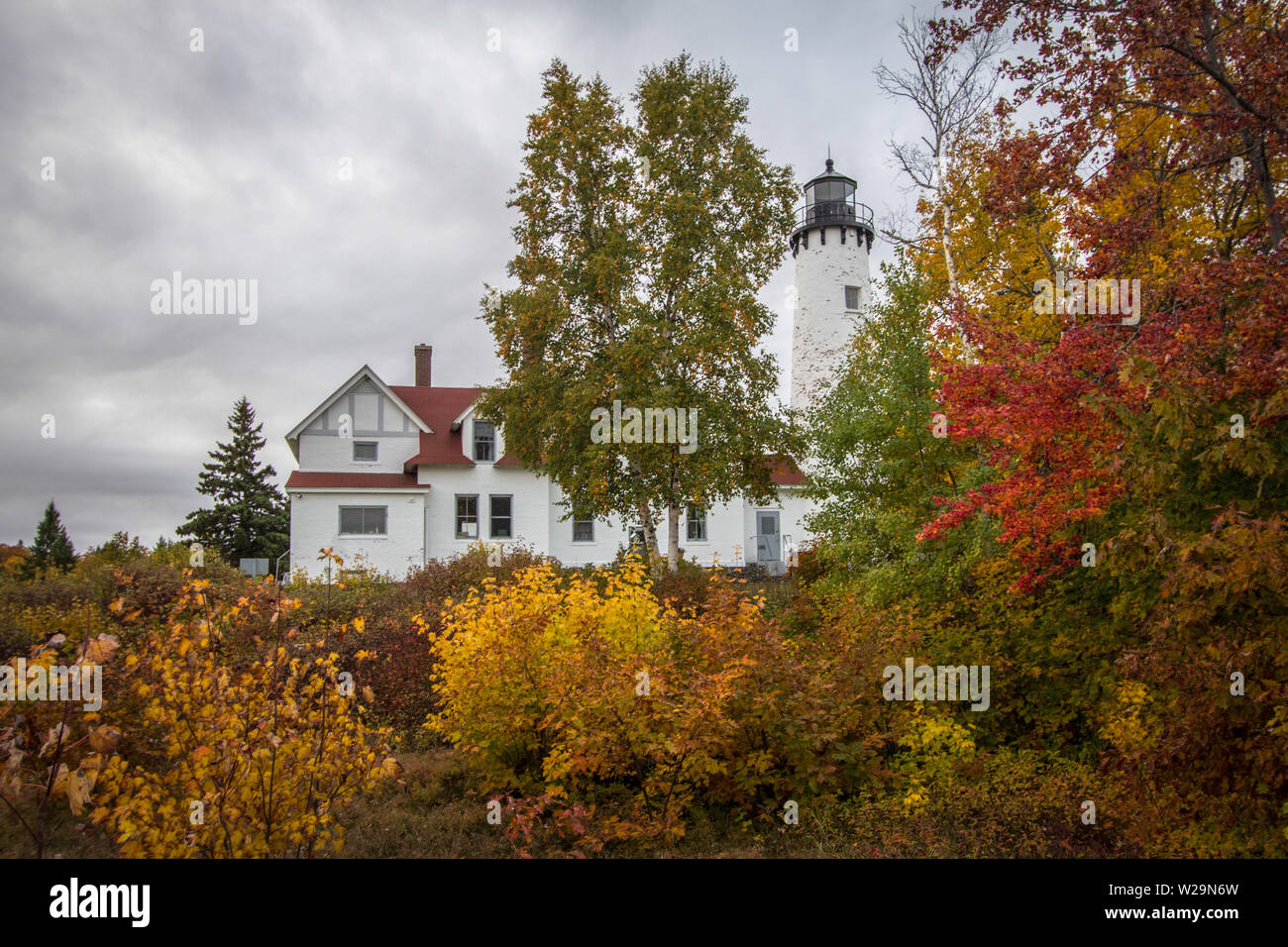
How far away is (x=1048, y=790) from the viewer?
7262 mm

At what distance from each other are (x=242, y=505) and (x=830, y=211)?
34.3m

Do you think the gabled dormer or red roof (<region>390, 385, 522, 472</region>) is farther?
red roof (<region>390, 385, 522, 472</region>)

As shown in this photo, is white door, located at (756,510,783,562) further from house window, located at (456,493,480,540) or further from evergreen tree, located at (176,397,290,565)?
evergreen tree, located at (176,397,290,565)

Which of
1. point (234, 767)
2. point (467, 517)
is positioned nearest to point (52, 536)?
point (467, 517)

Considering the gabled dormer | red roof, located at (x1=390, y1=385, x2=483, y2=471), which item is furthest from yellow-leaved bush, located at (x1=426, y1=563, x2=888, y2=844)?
the gabled dormer

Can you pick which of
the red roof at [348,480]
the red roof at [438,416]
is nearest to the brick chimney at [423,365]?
the red roof at [438,416]

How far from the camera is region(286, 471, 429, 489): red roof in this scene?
2523 centimetres

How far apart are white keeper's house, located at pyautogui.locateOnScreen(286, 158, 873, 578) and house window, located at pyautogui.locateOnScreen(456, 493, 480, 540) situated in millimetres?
36

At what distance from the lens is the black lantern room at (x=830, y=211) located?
30.5 meters

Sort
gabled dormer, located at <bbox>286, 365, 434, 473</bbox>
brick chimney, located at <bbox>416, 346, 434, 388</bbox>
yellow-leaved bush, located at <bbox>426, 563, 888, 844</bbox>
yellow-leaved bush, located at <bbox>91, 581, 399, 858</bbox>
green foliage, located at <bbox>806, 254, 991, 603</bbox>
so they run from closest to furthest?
1. yellow-leaved bush, located at <bbox>91, 581, 399, 858</bbox>
2. yellow-leaved bush, located at <bbox>426, 563, 888, 844</bbox>
3. green foliage, located at <bbox>806, 254, 991, 603</bbox>
4. gabled dormer, located at <bbox>286, 365, 434, 473</bbox>
5. brick chimney, located at <bbox>416, 346, 434, 388</bbox>

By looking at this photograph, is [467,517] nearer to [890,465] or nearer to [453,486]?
[453,486]
